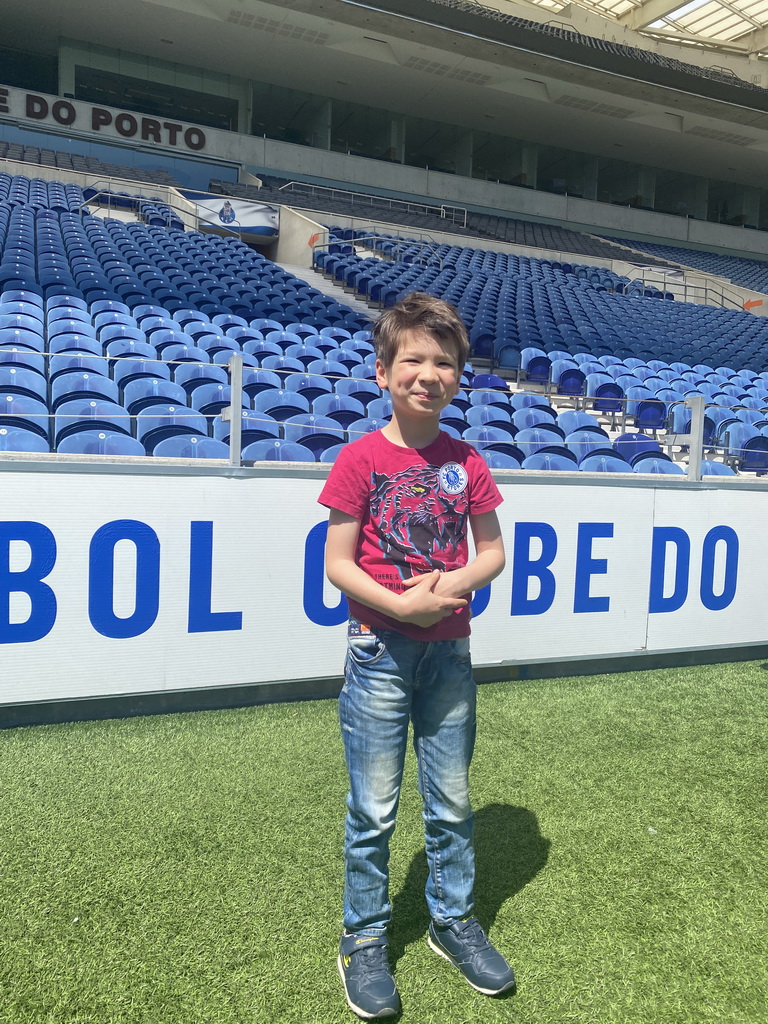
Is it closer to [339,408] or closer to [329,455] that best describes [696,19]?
[339,408]

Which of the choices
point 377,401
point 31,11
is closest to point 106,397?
point 377,401

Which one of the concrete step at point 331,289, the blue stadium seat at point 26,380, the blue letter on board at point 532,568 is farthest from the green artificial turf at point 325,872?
the concrete step at point 331,289

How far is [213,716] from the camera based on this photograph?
11.4 feet

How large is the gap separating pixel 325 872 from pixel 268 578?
1.57 metres

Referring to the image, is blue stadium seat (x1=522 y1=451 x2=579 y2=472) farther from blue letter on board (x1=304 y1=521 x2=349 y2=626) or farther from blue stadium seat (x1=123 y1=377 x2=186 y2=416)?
blue stadium seat (x1=123 y1=377 x2=186 y2=416)

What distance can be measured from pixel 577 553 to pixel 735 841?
6.09 ft

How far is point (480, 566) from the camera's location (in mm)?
1765

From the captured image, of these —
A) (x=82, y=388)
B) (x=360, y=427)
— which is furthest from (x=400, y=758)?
(x=82, y=388)

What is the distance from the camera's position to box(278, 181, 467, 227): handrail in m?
23.6

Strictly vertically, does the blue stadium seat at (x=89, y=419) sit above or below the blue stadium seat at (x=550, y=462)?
above

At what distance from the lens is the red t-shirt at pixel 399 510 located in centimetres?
176

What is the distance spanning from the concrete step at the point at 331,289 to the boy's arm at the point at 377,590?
11.2 meters

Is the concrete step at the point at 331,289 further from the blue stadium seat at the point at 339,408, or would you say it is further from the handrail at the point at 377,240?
the blue stadium seat at the point at 339,408

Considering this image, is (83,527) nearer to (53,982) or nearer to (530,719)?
(53,982)
